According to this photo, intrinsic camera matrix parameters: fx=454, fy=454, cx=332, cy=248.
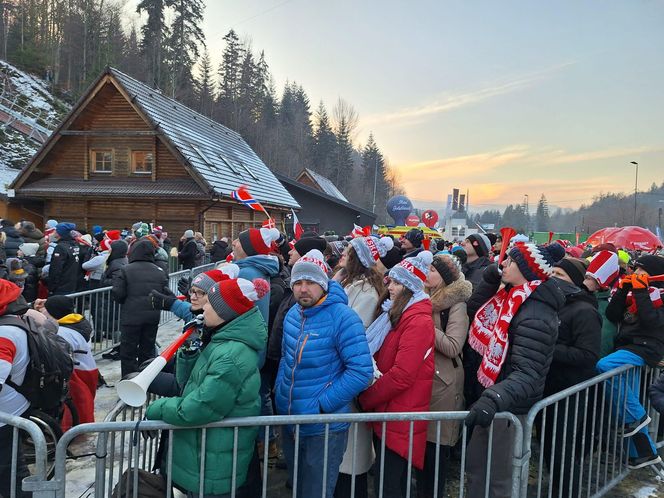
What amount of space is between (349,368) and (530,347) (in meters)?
1.13

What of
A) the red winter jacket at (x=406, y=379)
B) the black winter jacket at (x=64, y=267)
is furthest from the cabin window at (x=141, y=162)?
the red winter jacket at (x=406, y=379)

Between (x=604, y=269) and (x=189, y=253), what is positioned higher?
(x=604, y=269)

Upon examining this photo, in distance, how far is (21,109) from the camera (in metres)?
31.5

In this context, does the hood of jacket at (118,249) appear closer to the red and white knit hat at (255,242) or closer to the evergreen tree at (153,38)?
the red and white knit hat at (255,242)

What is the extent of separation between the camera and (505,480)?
3.05 metres

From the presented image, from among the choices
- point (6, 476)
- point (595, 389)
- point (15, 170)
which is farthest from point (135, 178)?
point (595, 389)

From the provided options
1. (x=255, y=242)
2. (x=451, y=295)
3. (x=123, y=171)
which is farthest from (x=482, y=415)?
(x=123, y=171)

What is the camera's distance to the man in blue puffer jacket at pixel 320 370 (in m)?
2.82

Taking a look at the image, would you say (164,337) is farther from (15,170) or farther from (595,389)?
(15,170)

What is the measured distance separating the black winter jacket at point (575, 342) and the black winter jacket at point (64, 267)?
25.0 ft

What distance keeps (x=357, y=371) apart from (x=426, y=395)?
711 mm

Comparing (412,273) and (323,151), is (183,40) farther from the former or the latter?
(412,273)

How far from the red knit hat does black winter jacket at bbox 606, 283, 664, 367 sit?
4.80m

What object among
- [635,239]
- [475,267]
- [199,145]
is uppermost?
[199,145]
